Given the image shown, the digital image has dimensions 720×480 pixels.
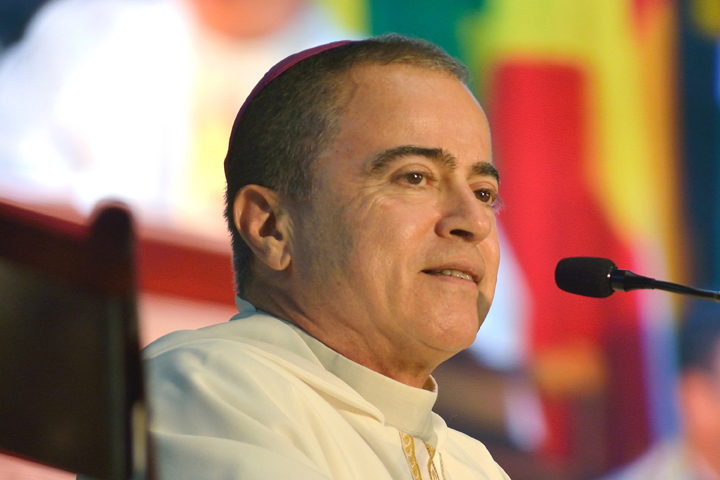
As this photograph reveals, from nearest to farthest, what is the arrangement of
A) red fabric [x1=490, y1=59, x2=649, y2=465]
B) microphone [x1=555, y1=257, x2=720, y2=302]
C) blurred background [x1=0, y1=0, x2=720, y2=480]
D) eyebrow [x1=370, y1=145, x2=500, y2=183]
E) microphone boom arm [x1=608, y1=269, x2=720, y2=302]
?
microphone boom arm [x1=608, y1=269, x2=720, y2=302] → microphone [x1=555, y1=257, x2=720, y2=302] → eyebrow [x1=370, y1=145, x2=500, y2=183] → blurred background [x1=0, y1=0, x2=720, y2=480] → red fabric [x1=490, y1=59, x2=649, y2=465]

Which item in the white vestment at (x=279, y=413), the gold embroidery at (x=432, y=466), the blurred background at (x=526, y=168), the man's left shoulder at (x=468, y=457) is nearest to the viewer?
the white vestment at (x=279, y=413)

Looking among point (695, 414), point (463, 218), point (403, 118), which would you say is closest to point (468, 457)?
point (463, 218)

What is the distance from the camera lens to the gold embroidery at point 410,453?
2041mm

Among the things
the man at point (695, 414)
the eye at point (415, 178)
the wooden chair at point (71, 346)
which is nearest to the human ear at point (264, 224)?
the eye at point (415, 178)

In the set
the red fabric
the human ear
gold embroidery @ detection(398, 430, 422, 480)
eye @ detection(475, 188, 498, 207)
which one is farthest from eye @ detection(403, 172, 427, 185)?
the red fabric

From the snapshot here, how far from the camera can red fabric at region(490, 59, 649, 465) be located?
4.17 m

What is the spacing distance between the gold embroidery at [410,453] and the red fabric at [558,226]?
2093mm

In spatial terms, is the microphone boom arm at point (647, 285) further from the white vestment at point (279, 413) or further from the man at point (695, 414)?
the man at point (695, 414)

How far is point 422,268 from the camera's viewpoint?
7.06 feet

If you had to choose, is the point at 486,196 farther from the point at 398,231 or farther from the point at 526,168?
the point at 526,168

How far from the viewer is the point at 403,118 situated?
2.26 meters

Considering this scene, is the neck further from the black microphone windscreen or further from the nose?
the black microphone windscreen

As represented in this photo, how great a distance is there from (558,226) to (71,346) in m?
3.78

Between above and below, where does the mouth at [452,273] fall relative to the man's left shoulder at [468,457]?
above
